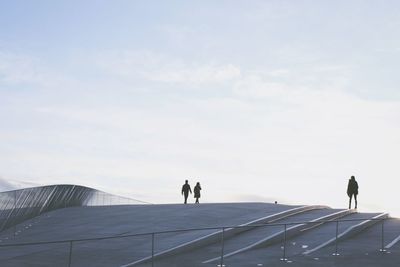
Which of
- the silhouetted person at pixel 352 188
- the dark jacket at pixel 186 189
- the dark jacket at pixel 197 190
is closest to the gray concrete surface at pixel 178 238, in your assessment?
the silhouetted person at pixel 352 188

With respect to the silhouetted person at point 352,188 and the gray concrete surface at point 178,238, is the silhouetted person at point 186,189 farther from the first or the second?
the silhouetted person at point 352,188

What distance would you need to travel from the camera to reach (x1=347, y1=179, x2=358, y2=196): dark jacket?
30.4m

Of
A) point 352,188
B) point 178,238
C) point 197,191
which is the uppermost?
point 352,188

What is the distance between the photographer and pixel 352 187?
30.5 metres

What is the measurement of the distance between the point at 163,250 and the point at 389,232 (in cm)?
789

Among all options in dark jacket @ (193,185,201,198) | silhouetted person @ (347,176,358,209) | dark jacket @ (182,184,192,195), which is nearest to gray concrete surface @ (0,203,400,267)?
silhouetted person @ (347,176,358,209)

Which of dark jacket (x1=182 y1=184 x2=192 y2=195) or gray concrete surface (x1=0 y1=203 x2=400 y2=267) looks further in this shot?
dark jacket (x1=182 y1=184 x2=192 y2=195)

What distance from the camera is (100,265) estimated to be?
1683 centimetres

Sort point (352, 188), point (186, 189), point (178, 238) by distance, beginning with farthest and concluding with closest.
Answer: point (186, 189) → point (352, 188) → point (178, 238)

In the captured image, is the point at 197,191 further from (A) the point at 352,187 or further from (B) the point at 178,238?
(B) the point at 178,238

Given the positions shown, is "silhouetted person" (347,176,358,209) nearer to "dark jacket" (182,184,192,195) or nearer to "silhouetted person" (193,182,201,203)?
"dark jacket" (182,184,192,195)

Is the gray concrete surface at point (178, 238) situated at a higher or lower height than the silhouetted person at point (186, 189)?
lower

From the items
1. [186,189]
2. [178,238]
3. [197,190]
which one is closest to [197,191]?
[197,190]

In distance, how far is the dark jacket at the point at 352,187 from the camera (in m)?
30.4
